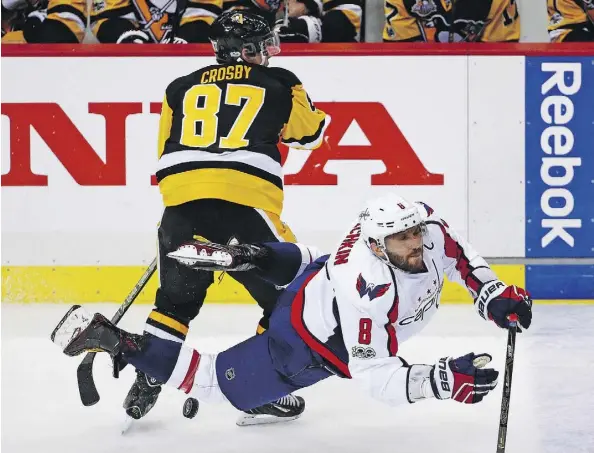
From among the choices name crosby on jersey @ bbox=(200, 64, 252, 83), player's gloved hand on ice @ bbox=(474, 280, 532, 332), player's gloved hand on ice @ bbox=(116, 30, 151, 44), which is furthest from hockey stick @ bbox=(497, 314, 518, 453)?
player's gloved hand on ice @ bbox=(116, 30, 151, 44)

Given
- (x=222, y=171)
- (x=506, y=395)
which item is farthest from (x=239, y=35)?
(x=506, y=395)

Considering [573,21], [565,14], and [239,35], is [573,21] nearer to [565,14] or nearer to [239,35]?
[565,14]

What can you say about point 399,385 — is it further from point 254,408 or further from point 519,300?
point 254,408

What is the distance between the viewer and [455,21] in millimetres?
5266

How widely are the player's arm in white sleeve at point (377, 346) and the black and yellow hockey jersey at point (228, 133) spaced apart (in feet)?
2.44

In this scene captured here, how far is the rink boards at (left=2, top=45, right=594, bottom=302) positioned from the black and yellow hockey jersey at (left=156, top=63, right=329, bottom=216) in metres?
1.69

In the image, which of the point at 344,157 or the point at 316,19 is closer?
the point at 344,157

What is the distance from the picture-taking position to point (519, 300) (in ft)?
9.18

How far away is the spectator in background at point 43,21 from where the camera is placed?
5.29m

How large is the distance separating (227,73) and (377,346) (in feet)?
3.66

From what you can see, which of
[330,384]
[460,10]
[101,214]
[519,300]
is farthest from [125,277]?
[519,300]

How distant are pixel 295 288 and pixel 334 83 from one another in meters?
2.26

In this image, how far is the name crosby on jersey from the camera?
11.0 ft

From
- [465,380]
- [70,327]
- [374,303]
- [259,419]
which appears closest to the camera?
[465,380]
